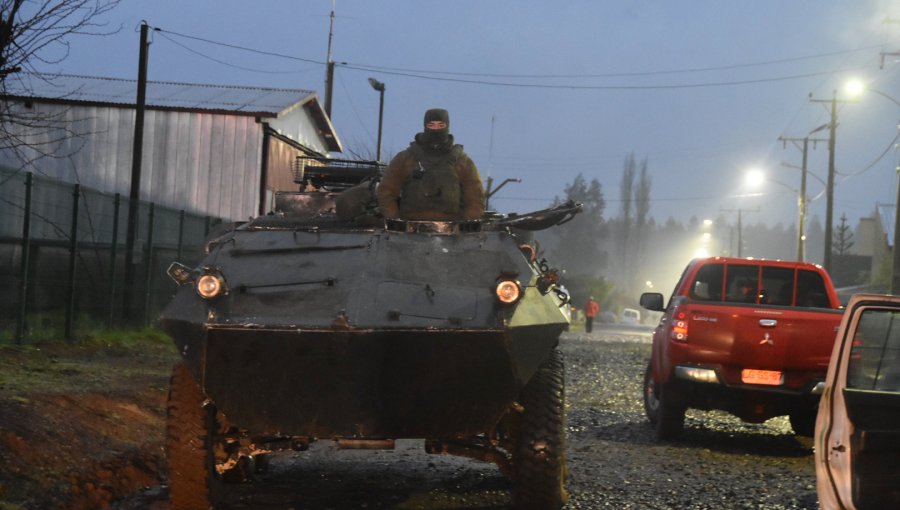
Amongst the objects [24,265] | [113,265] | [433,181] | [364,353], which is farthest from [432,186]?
[113,265]

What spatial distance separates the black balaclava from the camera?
893cm

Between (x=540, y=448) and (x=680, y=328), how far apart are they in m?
4.99

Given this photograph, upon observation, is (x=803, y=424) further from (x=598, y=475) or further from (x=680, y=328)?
(x=598, y=475)

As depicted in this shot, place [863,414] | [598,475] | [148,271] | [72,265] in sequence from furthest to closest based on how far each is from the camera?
[148,271], [72,265], [598,475], [863,414]

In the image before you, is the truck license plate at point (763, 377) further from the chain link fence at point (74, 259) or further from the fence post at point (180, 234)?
the fence post at point (180, 234)

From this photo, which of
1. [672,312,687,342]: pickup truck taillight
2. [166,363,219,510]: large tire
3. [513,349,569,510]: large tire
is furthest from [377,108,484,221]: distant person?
[672,312,687,342]: pickup truck taillight

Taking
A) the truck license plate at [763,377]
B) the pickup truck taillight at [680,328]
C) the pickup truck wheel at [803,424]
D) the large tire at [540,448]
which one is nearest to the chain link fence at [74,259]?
the pickup truck taillight at [680,328]

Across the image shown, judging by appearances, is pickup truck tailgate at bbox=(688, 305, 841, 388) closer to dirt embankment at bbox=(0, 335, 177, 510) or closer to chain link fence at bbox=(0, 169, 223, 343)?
dirt embankment at bbox=(0, 335, 177, 510)

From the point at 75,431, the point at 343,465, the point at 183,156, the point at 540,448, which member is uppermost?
the point at 183,156

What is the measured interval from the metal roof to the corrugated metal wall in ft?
1.18

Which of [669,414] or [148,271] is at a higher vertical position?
[148,271]

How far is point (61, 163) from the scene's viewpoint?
3177 cm

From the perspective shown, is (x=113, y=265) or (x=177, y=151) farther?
(x=177, y=151)

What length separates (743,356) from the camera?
1184 centimetres
